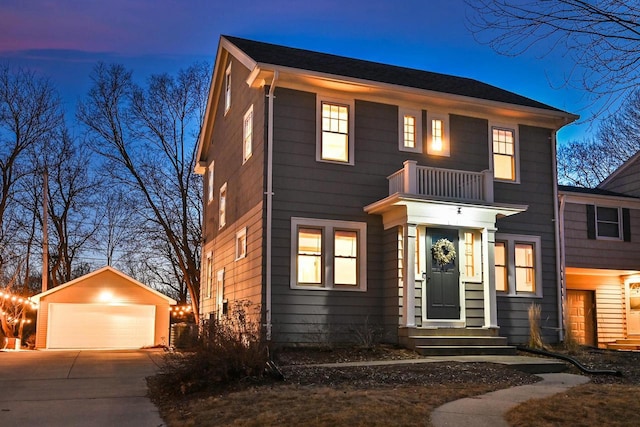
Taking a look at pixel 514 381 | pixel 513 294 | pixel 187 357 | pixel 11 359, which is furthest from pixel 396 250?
pixel 11 359

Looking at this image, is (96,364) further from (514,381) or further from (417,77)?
(417,77)

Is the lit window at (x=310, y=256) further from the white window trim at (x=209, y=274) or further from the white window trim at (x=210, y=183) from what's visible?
the white window trim at (x=210, y=183)

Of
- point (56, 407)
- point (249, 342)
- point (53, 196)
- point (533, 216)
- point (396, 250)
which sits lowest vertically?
point (56, 407)

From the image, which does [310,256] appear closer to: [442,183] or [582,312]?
[442,183]

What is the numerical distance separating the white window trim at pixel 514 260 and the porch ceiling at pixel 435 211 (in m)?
1.23

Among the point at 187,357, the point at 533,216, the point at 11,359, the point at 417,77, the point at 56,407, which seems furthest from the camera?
the point at 417,77

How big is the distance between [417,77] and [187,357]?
444 inches

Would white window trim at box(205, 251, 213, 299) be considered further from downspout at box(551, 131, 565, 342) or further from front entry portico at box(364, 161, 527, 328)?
downspout at box(551, 131, 565, 342)

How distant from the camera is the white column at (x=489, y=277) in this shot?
617 inches

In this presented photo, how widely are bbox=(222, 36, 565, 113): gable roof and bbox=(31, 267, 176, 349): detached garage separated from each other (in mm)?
10854

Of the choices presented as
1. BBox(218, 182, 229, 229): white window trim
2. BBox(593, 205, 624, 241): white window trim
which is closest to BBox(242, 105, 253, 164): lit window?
BBox(218, 182, 229, 229): white window trim

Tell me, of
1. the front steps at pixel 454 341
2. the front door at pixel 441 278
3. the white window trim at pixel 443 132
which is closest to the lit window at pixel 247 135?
the white window trim at pixel 443 132

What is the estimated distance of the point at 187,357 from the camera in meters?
10.7

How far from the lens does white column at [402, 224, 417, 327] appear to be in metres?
14.8
